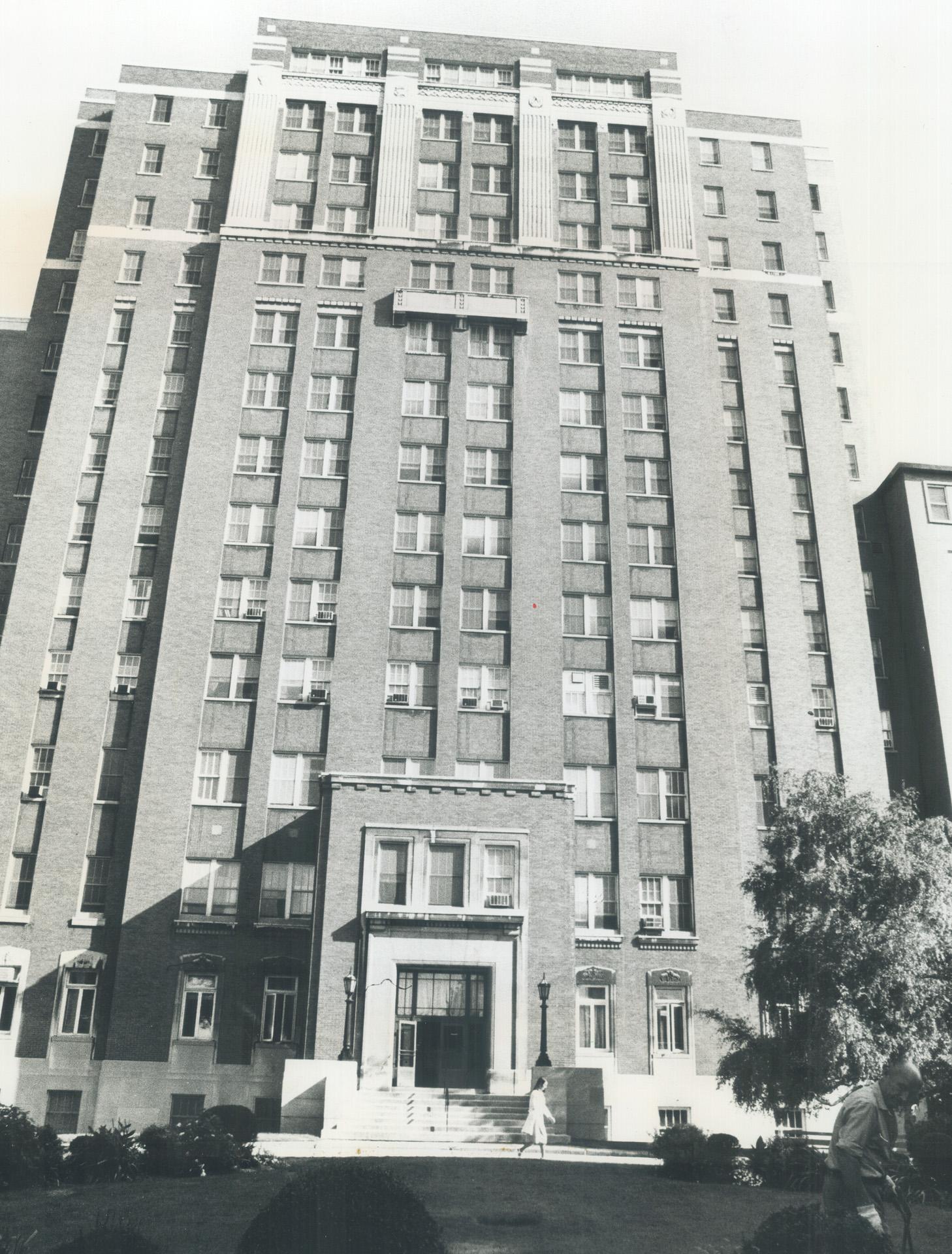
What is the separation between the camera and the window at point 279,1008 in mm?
42469

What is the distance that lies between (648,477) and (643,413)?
3618 mm

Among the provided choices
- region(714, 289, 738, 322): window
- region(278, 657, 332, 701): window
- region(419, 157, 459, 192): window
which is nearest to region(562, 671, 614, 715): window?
region(278, 657, 332, 701): window

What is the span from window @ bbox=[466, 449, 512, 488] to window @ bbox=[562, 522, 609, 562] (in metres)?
3.72

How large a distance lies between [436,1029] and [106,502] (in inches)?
1089

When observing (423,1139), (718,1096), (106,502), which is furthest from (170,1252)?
(106,502)

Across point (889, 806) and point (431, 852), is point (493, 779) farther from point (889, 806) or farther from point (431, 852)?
point (889, 806)

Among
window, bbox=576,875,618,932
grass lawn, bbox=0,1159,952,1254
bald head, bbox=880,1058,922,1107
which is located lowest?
grass lawn, bbox=0,1159,952,1254

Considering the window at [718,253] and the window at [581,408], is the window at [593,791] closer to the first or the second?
the window at [581,408]

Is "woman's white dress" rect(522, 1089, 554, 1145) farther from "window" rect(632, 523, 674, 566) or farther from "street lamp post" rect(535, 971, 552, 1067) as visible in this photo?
"window" rect(632, 523, 674, 566)

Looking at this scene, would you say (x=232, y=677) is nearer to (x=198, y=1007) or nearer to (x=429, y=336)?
(x=198, y=1007)

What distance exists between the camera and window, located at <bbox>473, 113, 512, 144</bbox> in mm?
60406

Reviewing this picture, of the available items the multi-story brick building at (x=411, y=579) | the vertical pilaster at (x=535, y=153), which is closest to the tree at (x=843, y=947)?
the multi-story brick building at (x=411, y=579)

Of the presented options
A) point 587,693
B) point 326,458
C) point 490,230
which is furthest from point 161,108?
point 587,693

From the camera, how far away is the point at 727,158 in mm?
62750
